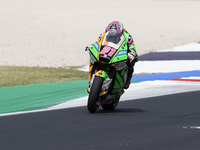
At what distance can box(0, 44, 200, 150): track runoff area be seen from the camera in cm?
648

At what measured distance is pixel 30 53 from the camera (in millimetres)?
23531

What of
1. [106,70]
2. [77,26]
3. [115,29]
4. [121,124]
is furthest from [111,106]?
[77,26]

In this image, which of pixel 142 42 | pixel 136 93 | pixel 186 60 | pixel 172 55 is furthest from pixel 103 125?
pixel 142 42

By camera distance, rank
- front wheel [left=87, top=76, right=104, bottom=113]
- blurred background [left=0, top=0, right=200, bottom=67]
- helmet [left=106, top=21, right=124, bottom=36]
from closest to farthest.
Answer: front wheel [left=87, top=76, right=104, bottom=113] → helmet [left=106, top=21, right=124, bottom=36] → blurred background [left=0, top=0, right=200, bottom=67]

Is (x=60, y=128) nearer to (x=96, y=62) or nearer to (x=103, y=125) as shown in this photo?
(x=103, y=125)

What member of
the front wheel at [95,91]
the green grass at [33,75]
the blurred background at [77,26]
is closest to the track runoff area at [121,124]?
the front wheel at [95,91]

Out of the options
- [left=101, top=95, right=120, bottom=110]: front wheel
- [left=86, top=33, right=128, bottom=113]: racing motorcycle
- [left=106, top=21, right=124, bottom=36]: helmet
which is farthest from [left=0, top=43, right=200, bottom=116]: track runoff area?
[left=106, top=21, right=124, bottom=36]: helmet

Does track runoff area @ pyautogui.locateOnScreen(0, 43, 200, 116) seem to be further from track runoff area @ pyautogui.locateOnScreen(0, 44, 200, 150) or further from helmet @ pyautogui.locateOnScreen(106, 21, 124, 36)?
helmet @ pyautogui.locateOnScreen(106, 21, 124, 36)

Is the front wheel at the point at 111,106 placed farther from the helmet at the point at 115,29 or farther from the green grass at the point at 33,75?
the green grass at the point at 33,75

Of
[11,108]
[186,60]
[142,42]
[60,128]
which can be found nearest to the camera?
[60,128]

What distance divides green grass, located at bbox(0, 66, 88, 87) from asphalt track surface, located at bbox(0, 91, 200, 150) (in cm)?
482

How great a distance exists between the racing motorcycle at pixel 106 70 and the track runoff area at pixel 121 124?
0.28 metres

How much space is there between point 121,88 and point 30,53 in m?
14.7

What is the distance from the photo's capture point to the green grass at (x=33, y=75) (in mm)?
14469
